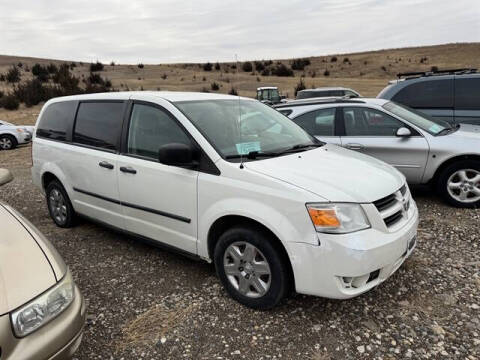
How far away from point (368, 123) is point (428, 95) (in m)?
2.08

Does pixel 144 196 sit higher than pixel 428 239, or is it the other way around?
pixel 144 196

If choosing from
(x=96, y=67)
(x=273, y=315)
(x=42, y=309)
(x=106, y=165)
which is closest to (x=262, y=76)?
(x=96, y=67)

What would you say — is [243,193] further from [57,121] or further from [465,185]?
[465,185]

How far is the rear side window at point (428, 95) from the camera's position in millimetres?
7031

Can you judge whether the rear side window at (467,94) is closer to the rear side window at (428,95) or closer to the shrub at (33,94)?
the rear side window at (428,95)

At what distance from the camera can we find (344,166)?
3.33 metres

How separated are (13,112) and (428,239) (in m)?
22.9

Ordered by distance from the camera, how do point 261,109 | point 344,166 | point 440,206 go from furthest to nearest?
1. point 440,206
2. point 261,109
3. point 344,166

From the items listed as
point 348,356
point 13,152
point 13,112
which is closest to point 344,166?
point 348,356

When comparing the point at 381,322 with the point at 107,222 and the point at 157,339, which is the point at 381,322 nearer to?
the point at 157,339

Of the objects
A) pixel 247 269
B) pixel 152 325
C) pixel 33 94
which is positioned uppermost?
pixel 33 94

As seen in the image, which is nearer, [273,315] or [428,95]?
[273,315]

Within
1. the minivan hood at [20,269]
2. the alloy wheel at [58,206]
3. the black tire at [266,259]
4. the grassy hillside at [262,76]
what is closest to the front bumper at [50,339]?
the minivan hood at [20,269]

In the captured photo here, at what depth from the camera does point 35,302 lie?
6.76 ft
